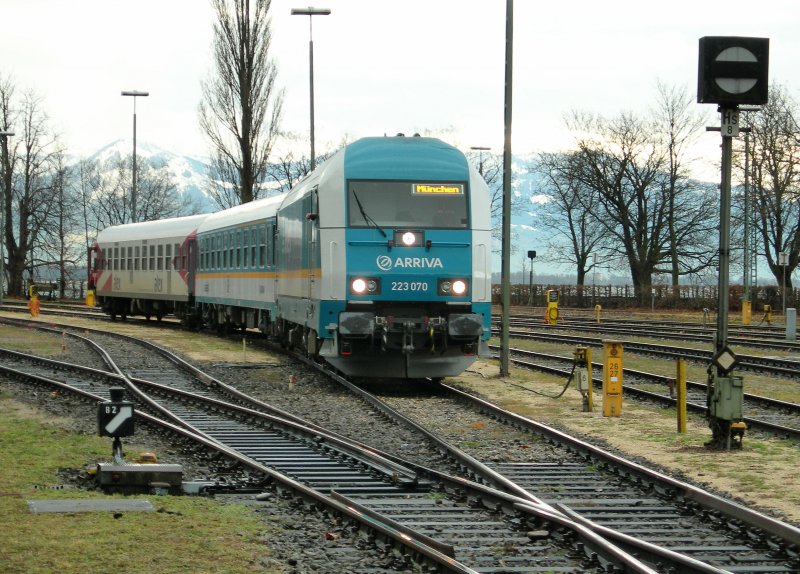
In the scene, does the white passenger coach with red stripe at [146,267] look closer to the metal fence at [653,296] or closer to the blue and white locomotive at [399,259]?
the blue and white locomotive at [399,259]

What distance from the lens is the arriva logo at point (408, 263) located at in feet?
61.8

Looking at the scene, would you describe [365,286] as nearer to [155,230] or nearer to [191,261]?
[191,261]

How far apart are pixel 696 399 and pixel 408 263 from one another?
16.2ft

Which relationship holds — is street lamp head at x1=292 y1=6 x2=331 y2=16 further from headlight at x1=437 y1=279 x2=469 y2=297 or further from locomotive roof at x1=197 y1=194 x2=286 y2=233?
headlight at x1=437 y1=279 x2=469 y2=297

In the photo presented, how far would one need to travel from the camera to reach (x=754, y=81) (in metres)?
13.3

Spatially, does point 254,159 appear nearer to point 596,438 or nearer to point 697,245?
point 697,245

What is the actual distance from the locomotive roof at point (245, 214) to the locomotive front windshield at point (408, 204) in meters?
7.61

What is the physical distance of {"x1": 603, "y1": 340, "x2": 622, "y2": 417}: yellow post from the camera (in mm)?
16734

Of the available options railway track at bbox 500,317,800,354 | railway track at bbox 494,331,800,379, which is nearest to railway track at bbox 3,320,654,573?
railway track at bbox 494,331,800,379

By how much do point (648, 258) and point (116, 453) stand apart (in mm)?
61124

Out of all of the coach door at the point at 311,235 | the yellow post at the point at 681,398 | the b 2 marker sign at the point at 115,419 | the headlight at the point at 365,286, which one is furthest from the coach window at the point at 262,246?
the b 2 marker sign at the point at 115,419

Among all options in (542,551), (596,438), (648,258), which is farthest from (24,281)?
(542,551)

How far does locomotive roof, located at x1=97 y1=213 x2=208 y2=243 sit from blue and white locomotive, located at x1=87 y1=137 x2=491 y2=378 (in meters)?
20.2

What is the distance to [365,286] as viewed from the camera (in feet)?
61.7
